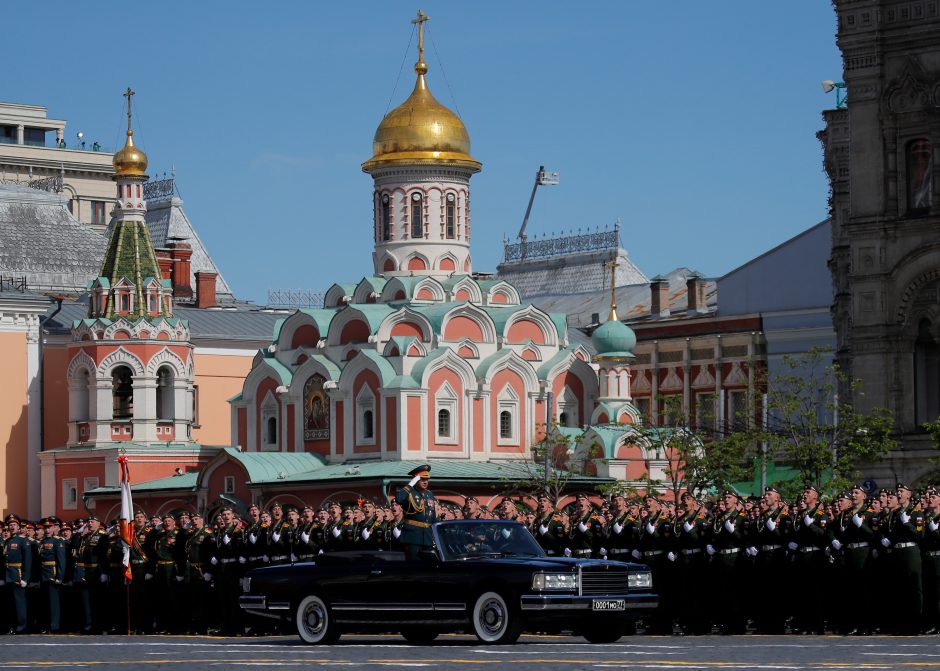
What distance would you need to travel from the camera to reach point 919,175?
132 feet

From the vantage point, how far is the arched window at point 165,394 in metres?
60.4

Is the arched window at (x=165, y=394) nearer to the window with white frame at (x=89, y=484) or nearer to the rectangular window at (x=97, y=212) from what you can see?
the window with white frame at (x=89, y=484)

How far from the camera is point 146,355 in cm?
5978

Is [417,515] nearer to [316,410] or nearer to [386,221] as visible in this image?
[316,410]

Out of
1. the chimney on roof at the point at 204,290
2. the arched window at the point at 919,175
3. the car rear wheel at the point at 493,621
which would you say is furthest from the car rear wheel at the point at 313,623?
the chimney on roof at the point at 204,290

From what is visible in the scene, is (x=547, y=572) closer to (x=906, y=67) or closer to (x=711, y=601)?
(x=711, y=601)

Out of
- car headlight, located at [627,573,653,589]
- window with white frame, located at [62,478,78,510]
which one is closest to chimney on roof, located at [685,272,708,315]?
window with white frame, located at [62,478,78,510]

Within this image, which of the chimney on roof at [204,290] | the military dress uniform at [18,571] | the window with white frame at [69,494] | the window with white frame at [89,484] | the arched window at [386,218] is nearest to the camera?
the military dress uniform at [18,571]

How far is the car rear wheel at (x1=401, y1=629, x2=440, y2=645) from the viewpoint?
21.7 metres

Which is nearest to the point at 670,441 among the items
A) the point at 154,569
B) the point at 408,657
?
the point at 154,569

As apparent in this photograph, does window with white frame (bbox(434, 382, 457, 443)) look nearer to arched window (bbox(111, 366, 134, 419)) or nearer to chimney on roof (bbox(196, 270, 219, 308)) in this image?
arched window (bbox(111, 366, 134, 419))

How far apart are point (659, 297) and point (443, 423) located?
19372 mm

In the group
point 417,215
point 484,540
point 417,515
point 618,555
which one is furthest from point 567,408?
point 484,540

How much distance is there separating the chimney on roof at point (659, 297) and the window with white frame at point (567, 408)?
14878mm
